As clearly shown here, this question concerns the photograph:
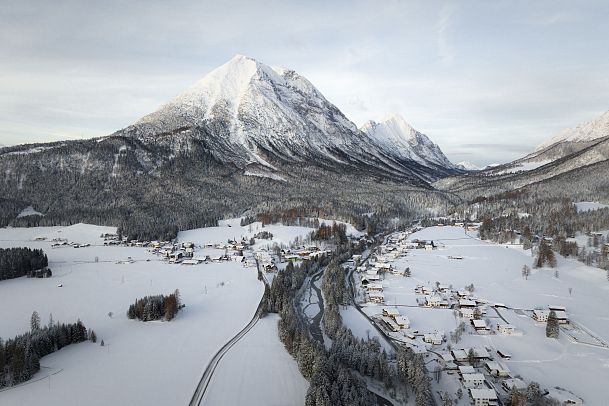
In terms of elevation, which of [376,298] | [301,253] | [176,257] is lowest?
[376,298]

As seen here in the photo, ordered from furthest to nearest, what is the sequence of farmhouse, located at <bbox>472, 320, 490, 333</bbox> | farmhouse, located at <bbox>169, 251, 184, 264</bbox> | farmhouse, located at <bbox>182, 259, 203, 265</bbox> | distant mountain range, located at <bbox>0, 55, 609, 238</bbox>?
distant mountain range, located at <bbox>0, 55, 609, 238</bbox> < farmhouse, located at <bbox>169, 251, 184, 264</bbox> < farmhouse, located at <bbox>182, 259, 203, 265</bbox> < farmhouse, located at <bbox>472, 320, 490, 333</bbox>

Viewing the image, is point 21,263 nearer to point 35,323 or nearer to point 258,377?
point 35,323

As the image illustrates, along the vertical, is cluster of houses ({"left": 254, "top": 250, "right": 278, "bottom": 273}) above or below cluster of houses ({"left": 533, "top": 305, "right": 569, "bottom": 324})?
above

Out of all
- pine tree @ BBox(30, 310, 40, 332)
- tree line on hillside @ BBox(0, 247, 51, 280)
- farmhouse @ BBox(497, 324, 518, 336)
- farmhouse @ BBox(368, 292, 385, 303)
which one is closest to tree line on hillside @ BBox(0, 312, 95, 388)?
pine tree @ BBox(30, 310, 40, 332)

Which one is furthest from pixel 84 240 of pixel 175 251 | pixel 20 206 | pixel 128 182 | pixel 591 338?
pixel 591 338

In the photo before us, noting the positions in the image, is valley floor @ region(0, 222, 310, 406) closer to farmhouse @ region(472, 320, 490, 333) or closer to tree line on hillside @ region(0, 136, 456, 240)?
farmhouse @ region(472, 320, 490, 333)

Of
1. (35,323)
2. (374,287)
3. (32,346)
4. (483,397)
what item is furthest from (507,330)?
(35,323)

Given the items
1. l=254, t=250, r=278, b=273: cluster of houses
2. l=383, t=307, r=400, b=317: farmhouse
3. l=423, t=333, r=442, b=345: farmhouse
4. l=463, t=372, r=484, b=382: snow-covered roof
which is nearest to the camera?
l=463, t=372, r=484, b=382: snow-covered roof
